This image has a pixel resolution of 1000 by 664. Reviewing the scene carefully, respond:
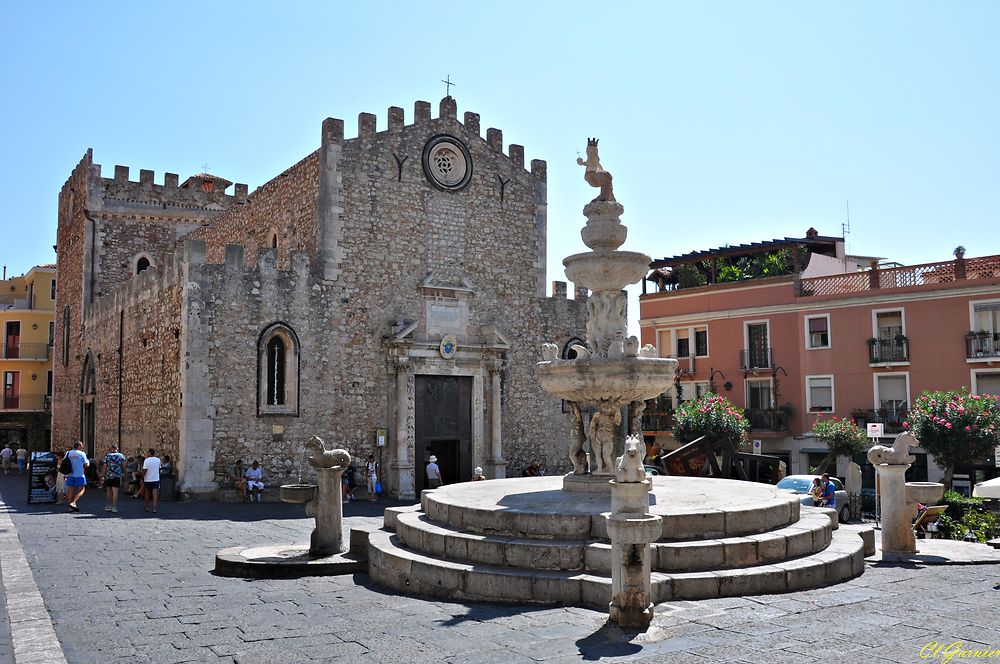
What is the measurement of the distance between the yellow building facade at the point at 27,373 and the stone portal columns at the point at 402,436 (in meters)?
29.6

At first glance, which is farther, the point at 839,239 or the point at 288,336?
the point at 839,239

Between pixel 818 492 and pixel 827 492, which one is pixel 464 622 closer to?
pixel 818 492

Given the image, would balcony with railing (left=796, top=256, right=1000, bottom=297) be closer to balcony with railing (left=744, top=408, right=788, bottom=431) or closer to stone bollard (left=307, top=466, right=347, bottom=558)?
balcony with railing (left=744, top=408, right=788, bottom=431)

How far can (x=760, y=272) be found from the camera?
122ft

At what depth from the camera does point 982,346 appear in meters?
28.5

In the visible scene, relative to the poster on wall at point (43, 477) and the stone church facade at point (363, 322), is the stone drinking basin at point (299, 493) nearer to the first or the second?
the stone church facade at point (363, 322)

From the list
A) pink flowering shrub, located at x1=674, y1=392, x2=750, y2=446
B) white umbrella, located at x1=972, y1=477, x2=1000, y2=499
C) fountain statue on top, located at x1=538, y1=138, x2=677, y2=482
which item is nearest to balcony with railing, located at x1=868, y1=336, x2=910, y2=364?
pink flowering shrub, located at x1=674, y1=392, x2=750, y2=446

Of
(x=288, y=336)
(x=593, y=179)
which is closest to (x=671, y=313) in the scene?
(x=288, y=336)

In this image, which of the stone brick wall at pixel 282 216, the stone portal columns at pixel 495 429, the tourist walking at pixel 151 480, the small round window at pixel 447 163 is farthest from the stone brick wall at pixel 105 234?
the stone portal columns at pixel 495 429

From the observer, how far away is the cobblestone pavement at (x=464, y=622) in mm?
6574

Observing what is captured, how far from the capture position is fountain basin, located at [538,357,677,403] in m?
10.5

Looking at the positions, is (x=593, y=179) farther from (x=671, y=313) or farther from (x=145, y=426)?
(x=671, y=313)

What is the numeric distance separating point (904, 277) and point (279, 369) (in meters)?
22.2

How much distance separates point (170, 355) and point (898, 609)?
17.9 metres
